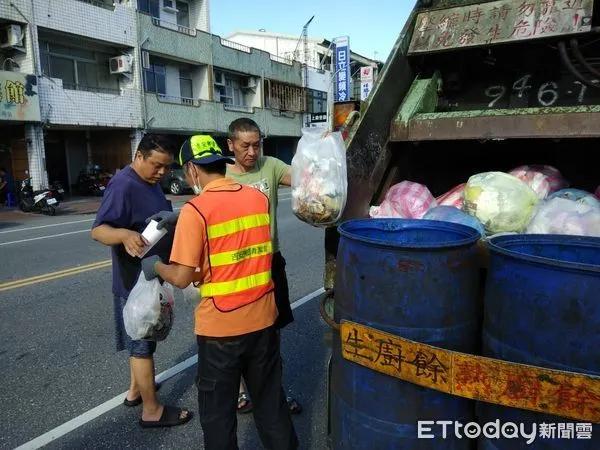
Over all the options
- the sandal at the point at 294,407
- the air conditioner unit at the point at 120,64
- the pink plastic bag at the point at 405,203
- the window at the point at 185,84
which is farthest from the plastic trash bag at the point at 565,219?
the window at the point at 185,84

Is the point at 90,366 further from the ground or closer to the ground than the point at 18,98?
closer to the ground

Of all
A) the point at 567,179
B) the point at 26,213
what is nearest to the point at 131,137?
the point at 26,213

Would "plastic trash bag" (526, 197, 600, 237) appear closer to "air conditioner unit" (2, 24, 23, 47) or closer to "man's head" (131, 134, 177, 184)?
"man's head" (131, 134, 177, 184)

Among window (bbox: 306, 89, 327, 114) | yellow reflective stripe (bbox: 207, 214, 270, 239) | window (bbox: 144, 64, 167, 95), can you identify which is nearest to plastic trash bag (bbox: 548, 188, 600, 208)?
yellow reflective stripe (bbox: 207, 214, 270, 239)

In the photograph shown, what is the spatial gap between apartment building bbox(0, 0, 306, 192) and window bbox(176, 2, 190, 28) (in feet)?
0.15

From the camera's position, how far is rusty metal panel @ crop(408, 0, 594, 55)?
→ 221 cm

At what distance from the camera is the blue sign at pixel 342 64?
79.9ft

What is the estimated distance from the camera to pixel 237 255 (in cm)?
204

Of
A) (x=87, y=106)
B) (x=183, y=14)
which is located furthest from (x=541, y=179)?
(x=183, y=14)

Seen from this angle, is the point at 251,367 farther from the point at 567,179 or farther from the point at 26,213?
the point at 26,213

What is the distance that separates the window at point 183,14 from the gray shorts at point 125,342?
73.3 ft

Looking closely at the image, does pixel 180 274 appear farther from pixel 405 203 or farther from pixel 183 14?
pixel 183 14

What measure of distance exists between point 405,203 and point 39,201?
13.9 meters

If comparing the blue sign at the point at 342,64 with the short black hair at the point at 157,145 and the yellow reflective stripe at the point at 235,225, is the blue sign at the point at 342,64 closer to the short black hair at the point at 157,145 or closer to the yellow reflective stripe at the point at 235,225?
the short black hair at the point at 157,145
